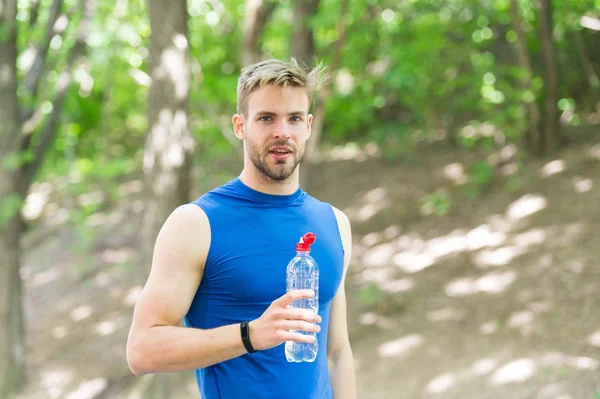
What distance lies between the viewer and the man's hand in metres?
2.10

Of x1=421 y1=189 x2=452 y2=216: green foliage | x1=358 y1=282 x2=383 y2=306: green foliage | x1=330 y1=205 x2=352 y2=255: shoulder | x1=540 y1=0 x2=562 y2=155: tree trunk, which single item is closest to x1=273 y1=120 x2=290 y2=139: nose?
x1=330 y1=205 x2=352 y2=255: shoulder

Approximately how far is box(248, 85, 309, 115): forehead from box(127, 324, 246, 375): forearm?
0.80 metres

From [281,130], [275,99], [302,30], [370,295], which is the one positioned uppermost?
[302,30]

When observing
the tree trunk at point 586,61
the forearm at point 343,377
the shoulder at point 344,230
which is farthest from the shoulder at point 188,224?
the tree trunk at point 586,61

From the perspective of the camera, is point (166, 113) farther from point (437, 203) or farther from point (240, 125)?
point (240, 125)

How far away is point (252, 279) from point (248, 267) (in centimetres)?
4

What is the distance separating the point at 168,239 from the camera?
93.5 inches

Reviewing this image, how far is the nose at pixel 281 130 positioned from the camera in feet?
8.25

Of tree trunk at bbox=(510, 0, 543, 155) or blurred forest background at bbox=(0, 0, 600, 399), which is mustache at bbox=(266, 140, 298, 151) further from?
tree trunk at bbox=(510, 0, 543, 155)

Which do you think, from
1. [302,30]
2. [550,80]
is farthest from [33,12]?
[550,80]

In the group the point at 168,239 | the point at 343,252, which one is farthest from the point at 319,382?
the point at 168,239

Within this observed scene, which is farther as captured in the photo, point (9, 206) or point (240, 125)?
point (9, 206)

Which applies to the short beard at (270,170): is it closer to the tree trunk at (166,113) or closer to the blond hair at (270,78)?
the blond hair at (270,78)

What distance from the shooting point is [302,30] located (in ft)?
35.0
